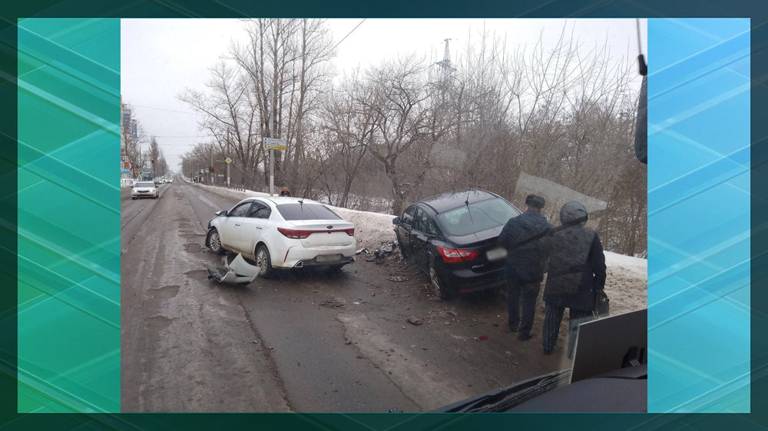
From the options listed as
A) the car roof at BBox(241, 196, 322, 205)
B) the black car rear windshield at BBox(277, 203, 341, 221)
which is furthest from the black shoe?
the car roof at BBox(241, 196, 322, 205)

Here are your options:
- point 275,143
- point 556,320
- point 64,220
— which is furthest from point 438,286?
point 64,220

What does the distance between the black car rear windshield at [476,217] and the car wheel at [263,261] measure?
3.32 feet

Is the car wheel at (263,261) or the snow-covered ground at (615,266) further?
the car wheel at (263,261)

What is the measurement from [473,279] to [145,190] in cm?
198

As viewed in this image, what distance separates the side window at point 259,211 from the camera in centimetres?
215

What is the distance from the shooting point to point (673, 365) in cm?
182

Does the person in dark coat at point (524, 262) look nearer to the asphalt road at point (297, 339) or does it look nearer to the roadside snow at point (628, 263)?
the asphalt road at point (297, 339)

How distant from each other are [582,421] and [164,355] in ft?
6.58

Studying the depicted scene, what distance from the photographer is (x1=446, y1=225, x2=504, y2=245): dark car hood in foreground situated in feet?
6.32

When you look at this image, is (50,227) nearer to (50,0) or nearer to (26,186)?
(26,186)

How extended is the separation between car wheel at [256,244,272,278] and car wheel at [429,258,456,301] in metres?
0.92

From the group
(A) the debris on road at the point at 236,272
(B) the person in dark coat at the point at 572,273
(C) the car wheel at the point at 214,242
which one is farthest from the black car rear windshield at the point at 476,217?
(C) the car wheel at the point at 214,242

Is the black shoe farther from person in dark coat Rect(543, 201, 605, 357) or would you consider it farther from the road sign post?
the road sign post

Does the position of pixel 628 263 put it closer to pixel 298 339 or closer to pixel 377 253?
pixel 377 253
